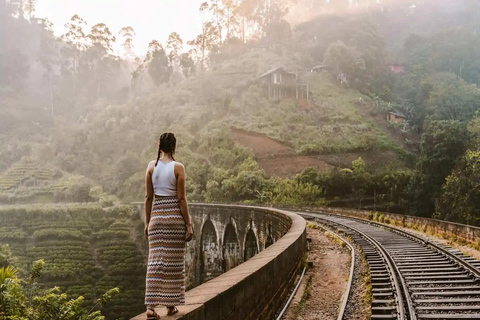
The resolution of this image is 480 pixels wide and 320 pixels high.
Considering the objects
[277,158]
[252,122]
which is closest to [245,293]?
[277,158]

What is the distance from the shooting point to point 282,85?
5766cm

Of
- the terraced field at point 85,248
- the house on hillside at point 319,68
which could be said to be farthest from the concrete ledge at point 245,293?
the house on hillside at point 319,68

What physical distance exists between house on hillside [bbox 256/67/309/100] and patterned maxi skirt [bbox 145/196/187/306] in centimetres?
5433

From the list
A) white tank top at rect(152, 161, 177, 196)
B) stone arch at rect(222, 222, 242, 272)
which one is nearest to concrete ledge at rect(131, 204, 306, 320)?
white tank top at rect(152, 161, 177, 196)

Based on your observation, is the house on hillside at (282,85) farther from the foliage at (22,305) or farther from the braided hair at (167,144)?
the braided hair at (167,144)

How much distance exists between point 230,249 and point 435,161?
42.8 feet

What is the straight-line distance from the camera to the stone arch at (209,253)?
84.4ft

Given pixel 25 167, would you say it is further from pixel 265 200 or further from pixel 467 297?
pixel 467 297

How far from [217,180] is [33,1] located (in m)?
80.1

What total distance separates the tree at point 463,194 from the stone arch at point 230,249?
10.6m

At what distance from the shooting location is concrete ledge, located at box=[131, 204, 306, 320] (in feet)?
12.0

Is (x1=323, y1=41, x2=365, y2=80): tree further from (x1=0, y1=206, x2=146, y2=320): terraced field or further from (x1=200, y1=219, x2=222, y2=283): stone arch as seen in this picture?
(x1=200, y1=219, x2=222, y2=283): stone arch

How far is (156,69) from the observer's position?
67875 mm

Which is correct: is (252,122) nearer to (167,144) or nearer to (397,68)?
(397,68)
